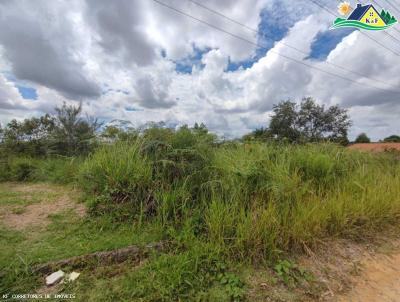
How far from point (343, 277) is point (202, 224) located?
1470 mm

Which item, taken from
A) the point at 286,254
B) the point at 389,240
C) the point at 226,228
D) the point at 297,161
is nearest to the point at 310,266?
the point at 286,254

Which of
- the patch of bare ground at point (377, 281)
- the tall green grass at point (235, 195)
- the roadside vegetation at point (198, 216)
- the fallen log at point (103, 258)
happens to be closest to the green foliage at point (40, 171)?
the roadside vegetation at point (198, 216)

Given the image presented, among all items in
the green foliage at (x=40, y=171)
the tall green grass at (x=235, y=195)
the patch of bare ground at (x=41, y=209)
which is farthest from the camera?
the green foliage at (x=40, y=171)

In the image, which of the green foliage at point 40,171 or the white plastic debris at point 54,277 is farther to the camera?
the green foliage at point 40,171

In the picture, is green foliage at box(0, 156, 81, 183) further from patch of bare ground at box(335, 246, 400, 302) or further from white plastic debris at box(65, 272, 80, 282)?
patch of bare ground at box(335, 246, 400, 302)

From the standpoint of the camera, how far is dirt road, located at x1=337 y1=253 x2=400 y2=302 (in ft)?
6.35

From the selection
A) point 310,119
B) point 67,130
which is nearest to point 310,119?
point 310,119

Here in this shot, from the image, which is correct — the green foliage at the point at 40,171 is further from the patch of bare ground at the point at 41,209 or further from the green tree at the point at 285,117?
the green tree at the point at 285,117

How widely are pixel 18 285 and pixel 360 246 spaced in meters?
3.52

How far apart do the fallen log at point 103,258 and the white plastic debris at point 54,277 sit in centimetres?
7

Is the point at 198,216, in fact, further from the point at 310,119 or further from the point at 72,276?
the point at 310,119

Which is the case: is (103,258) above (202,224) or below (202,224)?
below

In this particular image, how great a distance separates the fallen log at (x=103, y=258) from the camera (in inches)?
74.2

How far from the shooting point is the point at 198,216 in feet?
8.20
